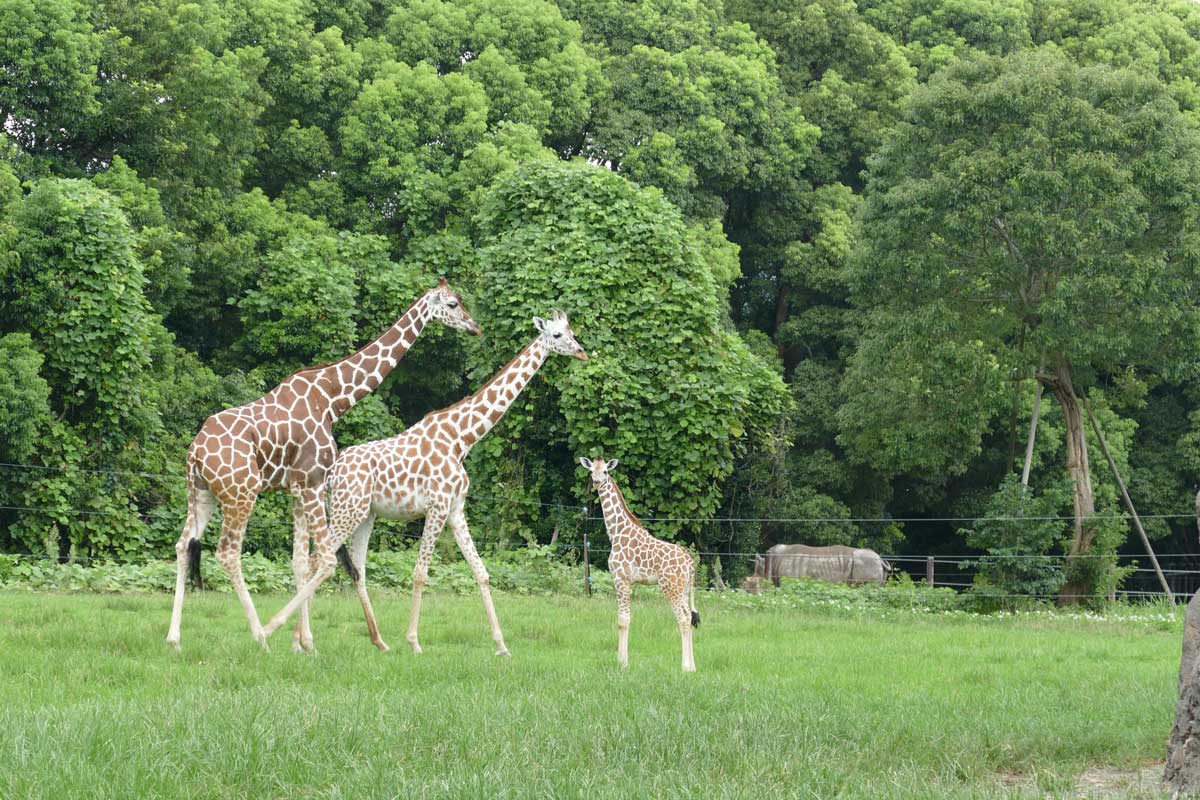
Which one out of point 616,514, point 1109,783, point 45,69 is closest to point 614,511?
point 616,514

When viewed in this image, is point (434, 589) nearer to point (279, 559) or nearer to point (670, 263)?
point (279, 559)

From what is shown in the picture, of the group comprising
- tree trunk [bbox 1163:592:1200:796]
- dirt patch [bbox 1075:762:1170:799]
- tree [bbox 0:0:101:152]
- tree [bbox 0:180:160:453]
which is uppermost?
tree [bbox 0:0:101:152]

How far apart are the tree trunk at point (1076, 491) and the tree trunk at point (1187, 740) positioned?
17.2 m

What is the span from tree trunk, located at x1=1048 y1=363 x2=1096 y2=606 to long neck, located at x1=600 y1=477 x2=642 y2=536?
12.9 m

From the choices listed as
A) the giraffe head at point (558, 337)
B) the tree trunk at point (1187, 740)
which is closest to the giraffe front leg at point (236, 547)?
the giraffe head at point (558, 337)

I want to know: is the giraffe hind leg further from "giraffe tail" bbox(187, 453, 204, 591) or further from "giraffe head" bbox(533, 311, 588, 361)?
"giraffe head" bbox(533, 311, 588, 361)

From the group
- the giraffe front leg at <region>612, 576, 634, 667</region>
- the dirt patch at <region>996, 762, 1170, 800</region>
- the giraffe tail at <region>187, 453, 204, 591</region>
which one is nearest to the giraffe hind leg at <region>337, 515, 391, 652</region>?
the giraffe tail at <region>187, 453, 204, 591</region>

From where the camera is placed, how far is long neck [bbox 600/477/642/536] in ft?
40.4

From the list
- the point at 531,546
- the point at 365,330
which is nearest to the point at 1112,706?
the point at 531,546

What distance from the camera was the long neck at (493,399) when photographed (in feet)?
43.5

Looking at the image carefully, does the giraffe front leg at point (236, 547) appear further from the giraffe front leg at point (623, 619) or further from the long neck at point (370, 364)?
the giraffe front leg at point (623, 619)

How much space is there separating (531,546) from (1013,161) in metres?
11.1

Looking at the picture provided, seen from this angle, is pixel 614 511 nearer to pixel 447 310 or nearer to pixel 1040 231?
pixel 447 310

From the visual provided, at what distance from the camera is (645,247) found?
89.4ft
